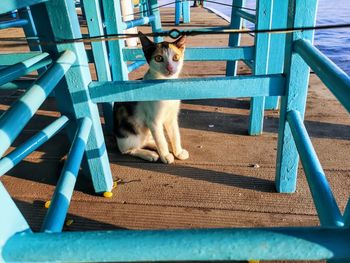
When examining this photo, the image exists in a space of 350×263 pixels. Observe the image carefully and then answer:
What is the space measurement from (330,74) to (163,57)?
897mm

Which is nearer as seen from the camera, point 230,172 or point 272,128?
point 230,172

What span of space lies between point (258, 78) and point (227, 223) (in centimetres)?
58

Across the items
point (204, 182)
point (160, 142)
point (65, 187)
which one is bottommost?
point (204, 182)

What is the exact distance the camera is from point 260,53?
1.67m

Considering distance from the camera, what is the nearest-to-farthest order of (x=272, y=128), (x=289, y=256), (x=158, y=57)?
(x=289, y=256) < (x=158, y=57) < (x=272, y=128)

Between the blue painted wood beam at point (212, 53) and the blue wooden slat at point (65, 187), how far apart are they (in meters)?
0.90

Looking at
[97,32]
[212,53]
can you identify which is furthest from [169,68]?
[212,53]

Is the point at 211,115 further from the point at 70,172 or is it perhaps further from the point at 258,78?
the point at 70,172

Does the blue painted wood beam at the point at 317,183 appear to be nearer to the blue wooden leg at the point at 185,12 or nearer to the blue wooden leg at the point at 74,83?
the blue wooden leg at the point at 74,83

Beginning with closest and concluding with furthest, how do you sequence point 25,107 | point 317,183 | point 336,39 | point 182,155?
point 25,107
point 317,183
point 182,155
point 336,39

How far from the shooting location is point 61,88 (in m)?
1.18

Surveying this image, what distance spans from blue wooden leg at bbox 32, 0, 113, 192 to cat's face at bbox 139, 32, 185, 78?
399 millimetres

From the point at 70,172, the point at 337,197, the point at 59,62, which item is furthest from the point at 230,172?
A: the point at 59,62

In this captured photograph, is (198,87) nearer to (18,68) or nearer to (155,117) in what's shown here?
(155,117)
